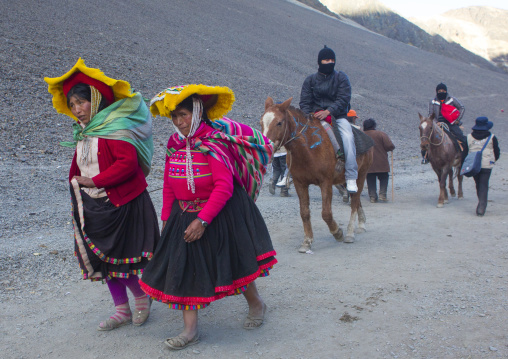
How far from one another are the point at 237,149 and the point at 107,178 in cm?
99

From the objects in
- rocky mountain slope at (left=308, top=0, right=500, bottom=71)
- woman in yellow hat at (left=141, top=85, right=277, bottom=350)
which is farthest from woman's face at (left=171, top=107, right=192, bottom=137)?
rocky mountain slope at (left=308, top=0, right=500, bottom=71)

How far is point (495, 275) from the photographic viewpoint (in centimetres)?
502

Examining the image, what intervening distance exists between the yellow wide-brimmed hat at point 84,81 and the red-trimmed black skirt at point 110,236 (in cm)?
73

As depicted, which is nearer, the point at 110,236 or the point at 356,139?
the point at 110,236

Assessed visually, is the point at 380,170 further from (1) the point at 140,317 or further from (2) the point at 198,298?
(2) the point at 198,298

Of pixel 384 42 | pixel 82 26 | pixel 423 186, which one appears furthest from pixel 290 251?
pixel 384 42

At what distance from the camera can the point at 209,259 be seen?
3.49 m

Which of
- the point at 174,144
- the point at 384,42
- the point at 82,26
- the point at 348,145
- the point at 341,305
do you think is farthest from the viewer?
the point at 384,42

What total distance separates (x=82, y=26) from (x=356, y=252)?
23.4m

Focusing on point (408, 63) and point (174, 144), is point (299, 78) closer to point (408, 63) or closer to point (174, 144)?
point (408, 63)

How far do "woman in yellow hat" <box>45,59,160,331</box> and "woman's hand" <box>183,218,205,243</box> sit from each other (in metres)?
0.52

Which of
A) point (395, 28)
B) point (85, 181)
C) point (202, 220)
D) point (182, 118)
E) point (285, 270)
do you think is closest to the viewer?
point (202, 220)

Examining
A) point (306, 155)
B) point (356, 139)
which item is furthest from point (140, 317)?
point (356, 139)

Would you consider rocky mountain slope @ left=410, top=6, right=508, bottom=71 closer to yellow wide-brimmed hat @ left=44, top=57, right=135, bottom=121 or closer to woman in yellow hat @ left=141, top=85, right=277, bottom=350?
woman in yellow hat @ left=141, top=85, right=277, bottom=350
